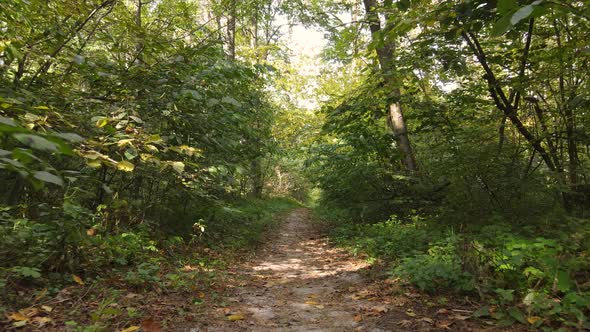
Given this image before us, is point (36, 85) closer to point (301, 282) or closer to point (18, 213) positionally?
point (18, 213)

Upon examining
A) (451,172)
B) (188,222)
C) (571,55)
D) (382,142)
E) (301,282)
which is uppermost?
(571,55)

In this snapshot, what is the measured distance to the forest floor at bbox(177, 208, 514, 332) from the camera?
3.49m

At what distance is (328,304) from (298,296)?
576 millimetres

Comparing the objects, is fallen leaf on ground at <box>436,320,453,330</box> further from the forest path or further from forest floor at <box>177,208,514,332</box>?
the forest path

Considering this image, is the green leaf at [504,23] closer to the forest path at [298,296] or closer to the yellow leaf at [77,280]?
the forest path at [298,296]

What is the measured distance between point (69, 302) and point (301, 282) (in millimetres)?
3080

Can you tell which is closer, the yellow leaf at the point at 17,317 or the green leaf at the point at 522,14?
the green leaf at the point at 522,14

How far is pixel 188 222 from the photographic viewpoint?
294 inches

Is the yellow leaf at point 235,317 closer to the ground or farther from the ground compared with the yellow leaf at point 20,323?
closer to the ground

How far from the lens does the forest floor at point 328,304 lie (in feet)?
11.4

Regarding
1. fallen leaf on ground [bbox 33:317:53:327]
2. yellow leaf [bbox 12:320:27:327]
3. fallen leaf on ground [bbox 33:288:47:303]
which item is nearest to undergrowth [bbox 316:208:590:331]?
fallen leaf on ground [bbox 33:317:53:327]

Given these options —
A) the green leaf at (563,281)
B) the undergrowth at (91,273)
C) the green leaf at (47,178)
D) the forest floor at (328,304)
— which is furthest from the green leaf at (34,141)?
the green leaf at (563,281)

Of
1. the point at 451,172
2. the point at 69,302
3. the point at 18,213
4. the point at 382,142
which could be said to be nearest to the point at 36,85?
the point at 18,213

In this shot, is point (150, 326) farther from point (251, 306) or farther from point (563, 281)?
point (563, 281)
